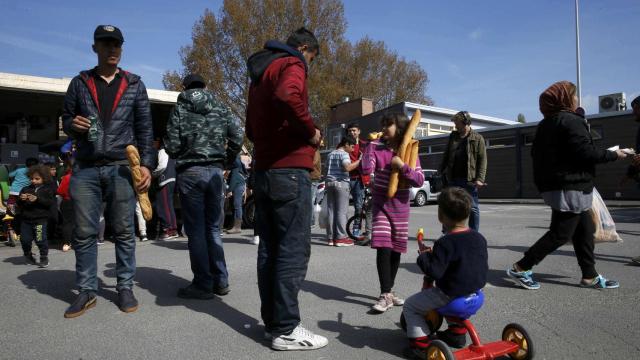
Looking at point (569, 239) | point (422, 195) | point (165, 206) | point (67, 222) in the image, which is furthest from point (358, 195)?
point (422, 195)

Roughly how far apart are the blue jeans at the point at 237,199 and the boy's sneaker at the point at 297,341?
5.87m

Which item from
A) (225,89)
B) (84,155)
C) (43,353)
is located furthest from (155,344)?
(225,89)

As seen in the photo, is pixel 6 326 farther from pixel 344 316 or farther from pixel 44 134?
pixel 44 134

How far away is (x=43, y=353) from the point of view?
297cm

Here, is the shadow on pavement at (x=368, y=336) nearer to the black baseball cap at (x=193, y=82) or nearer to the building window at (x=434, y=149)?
the black baseball cap at (x=193, y=82)

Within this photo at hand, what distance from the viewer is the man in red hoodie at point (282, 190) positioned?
9.73 ft

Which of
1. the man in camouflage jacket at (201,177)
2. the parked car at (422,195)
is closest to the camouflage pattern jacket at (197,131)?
the man in camouflage jacket at (201,177)

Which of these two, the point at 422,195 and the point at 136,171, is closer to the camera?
the point at 136,171

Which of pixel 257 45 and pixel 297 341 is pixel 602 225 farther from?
pixel 257 45

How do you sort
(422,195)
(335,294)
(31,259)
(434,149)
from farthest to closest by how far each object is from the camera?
(434,149)
(422,195)
(31,259)
(335,294)

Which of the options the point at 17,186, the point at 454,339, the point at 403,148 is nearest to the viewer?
the point at 454,339

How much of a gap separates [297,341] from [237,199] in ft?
19.6

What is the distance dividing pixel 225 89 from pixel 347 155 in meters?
27.1

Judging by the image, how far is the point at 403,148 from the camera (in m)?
3.86
